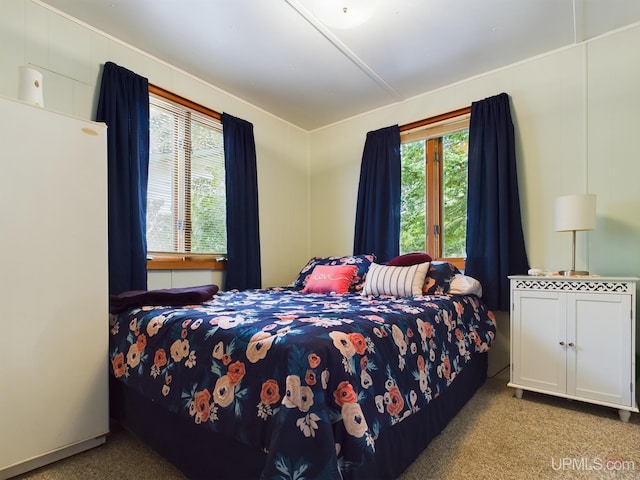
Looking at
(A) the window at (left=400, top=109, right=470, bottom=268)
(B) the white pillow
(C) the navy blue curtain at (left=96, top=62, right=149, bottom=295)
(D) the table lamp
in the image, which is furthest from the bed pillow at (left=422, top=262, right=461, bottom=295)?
(C) the navy blue curtain at (left=96, top=62, right=149, bottom=295)

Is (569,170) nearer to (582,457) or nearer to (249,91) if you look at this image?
(582,457)

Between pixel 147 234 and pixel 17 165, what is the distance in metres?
1.13

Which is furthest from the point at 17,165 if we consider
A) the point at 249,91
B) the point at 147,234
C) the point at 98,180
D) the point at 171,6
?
the point at 249,91

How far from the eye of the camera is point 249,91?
10.3 feet

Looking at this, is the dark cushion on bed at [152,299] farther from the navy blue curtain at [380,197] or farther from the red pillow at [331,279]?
the navy blue curtain at [380,197]

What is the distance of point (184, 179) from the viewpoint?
9.26 ft

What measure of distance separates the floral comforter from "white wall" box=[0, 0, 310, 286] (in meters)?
1.20

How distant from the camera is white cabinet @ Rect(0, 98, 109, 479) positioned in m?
1.45

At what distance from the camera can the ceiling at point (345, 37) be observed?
6.85 ft

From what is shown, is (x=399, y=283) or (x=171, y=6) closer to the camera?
(x=171, y=6)

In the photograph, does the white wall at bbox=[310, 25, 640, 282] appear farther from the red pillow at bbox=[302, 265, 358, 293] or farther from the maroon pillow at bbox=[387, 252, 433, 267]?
the red pillow at bbox=[302, 265, 358, 293]

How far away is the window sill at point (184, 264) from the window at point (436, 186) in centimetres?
169

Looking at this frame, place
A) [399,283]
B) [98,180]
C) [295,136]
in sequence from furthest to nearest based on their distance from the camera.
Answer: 1. [295,136]
2. [399,283]
3. [98,180]

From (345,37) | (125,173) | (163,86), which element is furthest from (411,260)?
(163,86)
